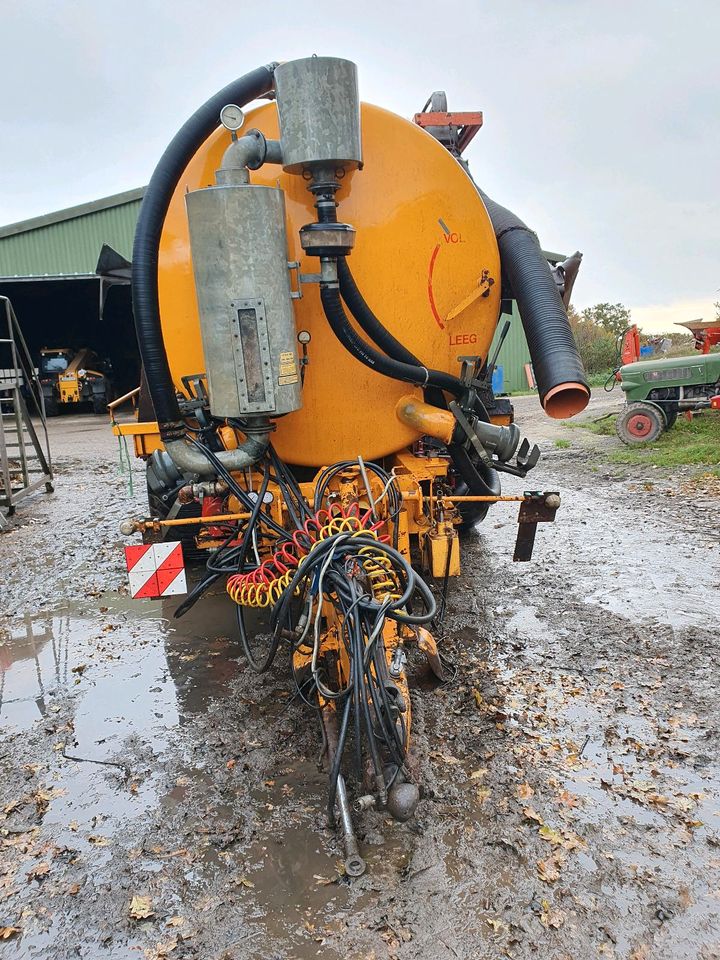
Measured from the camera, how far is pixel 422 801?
2799mm

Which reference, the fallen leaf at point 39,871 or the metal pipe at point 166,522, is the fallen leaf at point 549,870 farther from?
the metal pipe at point 166,522

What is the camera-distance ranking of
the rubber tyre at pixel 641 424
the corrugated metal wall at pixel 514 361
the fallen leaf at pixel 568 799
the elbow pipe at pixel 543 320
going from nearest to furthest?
the fallen leaf at pixel 568 799 < the elbow pipe at pixel 543 320 < the rubber tyre at pixel 641 424 < the corrugated metal wall at pixel 514 361

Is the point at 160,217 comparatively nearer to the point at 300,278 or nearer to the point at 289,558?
the point at 300,278

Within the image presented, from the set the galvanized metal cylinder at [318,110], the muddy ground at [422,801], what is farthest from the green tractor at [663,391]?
the galvanized metal cylinder at [318,110]

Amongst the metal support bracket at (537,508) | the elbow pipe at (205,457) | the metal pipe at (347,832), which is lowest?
the metal pipe at (347,832)

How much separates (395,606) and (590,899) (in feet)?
3.75

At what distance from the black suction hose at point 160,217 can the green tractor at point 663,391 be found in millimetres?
8563

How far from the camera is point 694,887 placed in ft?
7.80

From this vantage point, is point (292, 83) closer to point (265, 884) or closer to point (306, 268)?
point (306, 268)

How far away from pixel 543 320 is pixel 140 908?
3.00 metres

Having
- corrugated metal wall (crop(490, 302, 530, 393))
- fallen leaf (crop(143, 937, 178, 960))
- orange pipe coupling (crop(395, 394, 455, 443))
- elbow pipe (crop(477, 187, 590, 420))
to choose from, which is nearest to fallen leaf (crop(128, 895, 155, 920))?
fallen leaf (crop(143, 937, 178, 960))

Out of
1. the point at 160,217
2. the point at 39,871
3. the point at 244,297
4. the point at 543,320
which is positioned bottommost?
the point at 39,871

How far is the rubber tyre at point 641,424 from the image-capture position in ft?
34.0

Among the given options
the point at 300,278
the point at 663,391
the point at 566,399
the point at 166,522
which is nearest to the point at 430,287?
the point at 300,278
